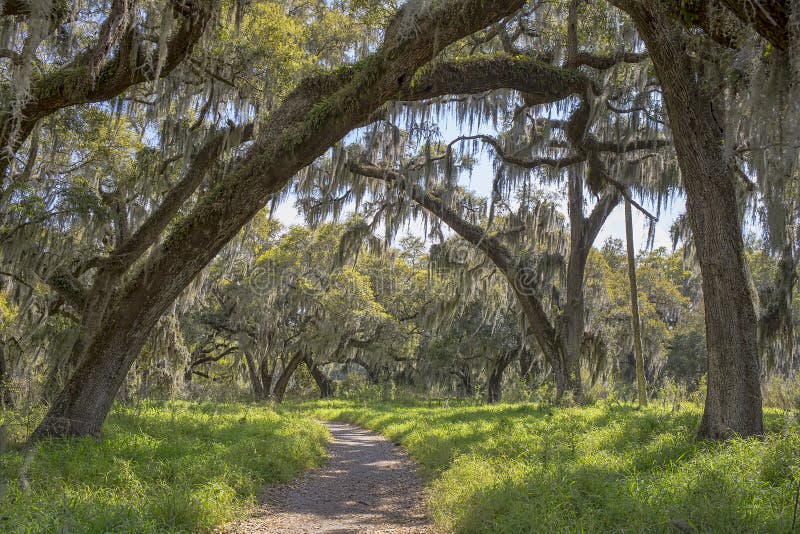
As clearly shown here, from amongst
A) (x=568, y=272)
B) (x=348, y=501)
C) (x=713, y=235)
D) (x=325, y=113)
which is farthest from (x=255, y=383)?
(x=713, y=235)

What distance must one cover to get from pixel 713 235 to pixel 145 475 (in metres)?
5.83

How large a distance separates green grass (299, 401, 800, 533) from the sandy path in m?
0.30

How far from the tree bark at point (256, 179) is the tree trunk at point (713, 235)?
1558mm

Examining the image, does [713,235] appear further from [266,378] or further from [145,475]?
[266,378]

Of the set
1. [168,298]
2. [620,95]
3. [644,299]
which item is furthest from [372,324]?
[168,298]

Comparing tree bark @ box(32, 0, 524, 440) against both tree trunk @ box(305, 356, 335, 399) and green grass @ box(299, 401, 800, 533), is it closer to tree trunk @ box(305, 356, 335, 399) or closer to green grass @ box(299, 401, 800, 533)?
green grass @ box(299, 401, 800, 533)

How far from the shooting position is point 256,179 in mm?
5715

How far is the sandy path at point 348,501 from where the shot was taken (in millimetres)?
4492

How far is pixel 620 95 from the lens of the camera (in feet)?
33.2

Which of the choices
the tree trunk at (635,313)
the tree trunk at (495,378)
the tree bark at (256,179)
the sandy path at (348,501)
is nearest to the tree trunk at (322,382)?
the tree trunk at (495,378)

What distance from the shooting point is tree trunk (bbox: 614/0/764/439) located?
5133 millimetres

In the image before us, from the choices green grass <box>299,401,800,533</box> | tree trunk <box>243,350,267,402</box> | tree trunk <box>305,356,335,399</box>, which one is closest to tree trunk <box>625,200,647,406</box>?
green grass <box>299,401,800,533</box>

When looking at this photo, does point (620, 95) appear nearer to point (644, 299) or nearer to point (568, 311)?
point (568, 311)

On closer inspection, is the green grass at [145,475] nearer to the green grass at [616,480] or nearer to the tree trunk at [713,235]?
the green grass at [616,480]
